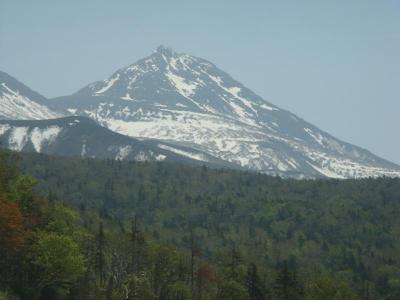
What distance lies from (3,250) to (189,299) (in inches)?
1832

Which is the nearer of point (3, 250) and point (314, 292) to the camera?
point (3, 250)

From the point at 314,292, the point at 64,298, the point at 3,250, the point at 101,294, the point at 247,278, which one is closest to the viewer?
the point at 3,250

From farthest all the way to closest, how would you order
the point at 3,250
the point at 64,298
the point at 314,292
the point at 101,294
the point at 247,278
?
1. the point at 314,292
2. the point at 247,278
3. the point at 101,294
4. the point at 64,298
5. the point at 3,250

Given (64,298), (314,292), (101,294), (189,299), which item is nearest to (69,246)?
(64,298)

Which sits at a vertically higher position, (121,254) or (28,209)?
(28,209)

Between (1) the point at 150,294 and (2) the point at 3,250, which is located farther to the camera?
(1) the point at 150,294

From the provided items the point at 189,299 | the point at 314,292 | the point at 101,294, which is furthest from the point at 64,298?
the point at 314,292

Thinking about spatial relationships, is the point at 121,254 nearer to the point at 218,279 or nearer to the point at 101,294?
the point at 218,279

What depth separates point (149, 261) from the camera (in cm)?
13438

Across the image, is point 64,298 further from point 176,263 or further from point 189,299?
point 176,263

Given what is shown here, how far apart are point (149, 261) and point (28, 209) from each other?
3697 centimetres

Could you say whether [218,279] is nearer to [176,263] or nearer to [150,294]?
[176,263]

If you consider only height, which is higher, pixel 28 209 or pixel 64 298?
pixel 28 209

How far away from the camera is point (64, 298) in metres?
99.6
